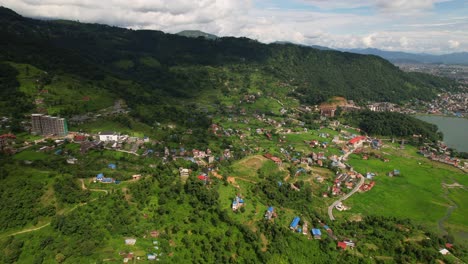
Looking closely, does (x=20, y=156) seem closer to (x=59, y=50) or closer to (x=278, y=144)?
(x=278, y=144)

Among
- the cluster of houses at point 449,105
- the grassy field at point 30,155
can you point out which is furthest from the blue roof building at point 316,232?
the cluster of houses at point 449,105

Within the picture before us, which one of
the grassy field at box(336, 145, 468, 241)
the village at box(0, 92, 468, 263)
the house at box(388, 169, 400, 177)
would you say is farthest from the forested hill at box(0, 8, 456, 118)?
the house at box(388, 169, 400, 177)

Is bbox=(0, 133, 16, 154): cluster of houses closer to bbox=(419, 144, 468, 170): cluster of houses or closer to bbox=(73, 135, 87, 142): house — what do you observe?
bbox=(73, 135, 87, 142): house

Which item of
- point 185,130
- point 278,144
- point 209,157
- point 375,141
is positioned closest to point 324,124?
point 375,141

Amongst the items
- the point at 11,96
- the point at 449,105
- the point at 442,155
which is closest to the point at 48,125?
the point at 11,96

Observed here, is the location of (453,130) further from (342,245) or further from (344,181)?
(342,245)

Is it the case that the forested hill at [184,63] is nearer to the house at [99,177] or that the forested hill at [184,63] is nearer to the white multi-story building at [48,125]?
the white multi-story building at [48,125]

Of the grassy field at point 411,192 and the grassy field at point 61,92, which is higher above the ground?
the grassy field at point 61,92
